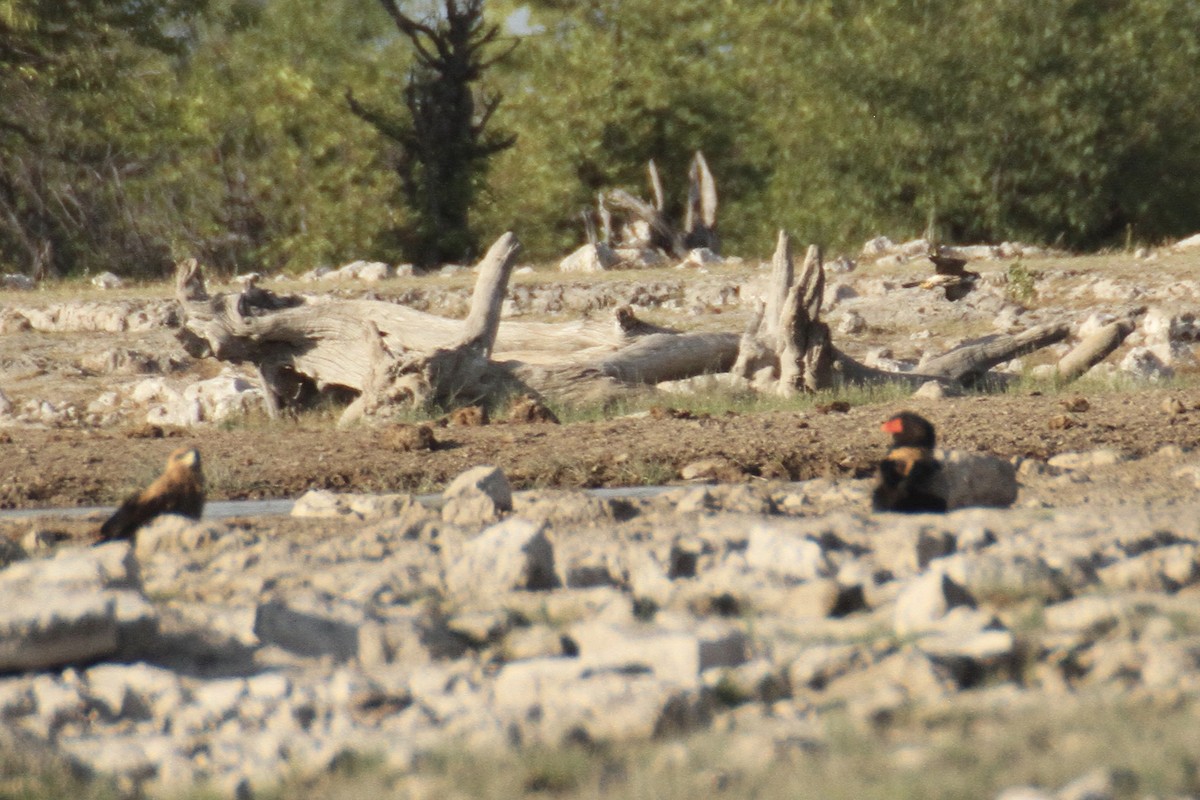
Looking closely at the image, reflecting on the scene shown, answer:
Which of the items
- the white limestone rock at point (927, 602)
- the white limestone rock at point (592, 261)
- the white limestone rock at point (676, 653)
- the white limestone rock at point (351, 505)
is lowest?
the white limestone rock at point (351, 505)

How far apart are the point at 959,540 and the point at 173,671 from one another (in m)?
2.62

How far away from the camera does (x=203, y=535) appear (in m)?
6.09

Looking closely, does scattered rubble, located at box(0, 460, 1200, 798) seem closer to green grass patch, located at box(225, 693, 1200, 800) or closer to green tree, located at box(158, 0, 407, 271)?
green grass patch, located at box(225, 693, 1200, 800)

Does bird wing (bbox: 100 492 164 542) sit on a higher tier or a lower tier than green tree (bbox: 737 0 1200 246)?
lower

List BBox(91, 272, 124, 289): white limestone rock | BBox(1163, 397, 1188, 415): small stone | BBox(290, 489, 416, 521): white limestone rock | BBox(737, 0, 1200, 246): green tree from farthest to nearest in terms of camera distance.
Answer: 1. BBox(737, 0, 1200, 246): green tree
2. BBox(91, 272, 124, 289): white limestone rock
3. BBox(1163, 397, 1188, 415): small stone
4. BBox(290, 489, 416, 521): white limestone rock

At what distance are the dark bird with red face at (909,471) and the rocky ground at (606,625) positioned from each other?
41 centimetres

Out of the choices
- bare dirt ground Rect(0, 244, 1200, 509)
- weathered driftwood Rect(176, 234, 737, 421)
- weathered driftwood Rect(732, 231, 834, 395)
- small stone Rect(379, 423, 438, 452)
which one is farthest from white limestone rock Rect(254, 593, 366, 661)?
weathered driftwood Rect(732, 231, 834, 395)

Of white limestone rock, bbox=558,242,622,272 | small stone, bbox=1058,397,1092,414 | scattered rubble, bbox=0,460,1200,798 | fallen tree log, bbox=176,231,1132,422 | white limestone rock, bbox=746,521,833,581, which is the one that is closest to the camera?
scattered rubble, bbox=0,460,1200,798

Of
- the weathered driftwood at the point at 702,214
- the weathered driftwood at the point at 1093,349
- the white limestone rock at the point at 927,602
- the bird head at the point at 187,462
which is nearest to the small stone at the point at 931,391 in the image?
the weathered driftwood at the point at 1093,349

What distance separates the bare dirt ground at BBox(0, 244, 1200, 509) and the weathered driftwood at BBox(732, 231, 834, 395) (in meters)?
0.83

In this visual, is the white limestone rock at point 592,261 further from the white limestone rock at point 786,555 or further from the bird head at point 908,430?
the white limestone rock at point 786,555

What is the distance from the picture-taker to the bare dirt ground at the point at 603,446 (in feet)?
28.9

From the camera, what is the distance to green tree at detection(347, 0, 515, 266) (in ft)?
91.0

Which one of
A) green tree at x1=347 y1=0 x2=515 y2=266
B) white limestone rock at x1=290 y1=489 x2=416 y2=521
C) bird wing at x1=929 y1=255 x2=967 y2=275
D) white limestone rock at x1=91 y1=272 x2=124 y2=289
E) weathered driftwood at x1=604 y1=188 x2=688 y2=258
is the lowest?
white limestone rock at x1=290 y1=489 x2=416 y2=521
